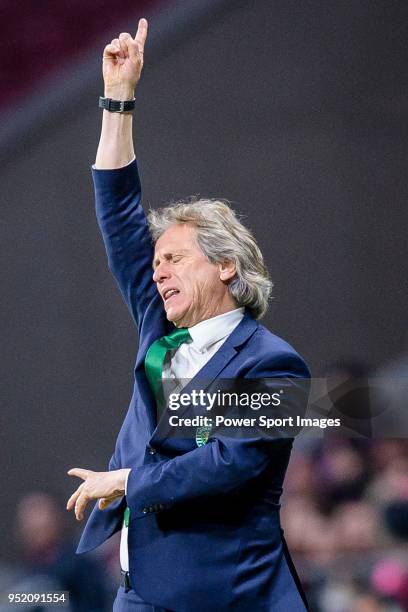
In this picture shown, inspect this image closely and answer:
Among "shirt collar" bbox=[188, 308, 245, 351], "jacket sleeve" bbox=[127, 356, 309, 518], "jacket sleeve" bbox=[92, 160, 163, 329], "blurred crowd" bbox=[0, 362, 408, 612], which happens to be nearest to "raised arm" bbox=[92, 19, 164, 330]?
"jacket sleeve" bbox=[92, 160, 163, 329]

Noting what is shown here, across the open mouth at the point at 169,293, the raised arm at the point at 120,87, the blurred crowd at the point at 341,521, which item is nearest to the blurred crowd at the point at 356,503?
the blurred crowd at the point at 341,521

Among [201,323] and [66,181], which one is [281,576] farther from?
[66,181]

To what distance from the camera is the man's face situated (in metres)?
1.76

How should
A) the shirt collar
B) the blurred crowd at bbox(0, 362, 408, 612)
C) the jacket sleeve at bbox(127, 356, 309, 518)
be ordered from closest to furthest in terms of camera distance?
the jacket sleeve at bbox(127, 356, 309, 518), the shirt collar, the blurred crowd at bbox(0, 362, 408, 612)

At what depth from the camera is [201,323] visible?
1.76 meters

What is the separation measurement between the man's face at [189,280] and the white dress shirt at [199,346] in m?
0.02

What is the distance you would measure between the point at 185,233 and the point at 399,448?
2.63ft

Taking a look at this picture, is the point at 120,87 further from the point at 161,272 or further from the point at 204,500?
the point at 204,500

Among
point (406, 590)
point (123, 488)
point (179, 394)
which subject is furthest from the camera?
point (406, 590)

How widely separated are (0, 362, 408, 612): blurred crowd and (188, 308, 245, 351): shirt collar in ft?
Answer: 1.45

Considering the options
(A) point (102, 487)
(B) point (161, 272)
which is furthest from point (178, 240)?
(A) point (102, 487)

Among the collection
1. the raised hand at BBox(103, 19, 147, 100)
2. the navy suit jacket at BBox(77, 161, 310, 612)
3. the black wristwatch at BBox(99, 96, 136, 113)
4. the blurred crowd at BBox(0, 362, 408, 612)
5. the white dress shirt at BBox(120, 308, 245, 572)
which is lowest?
the blurred crowd at BBox(0, 362, 408, 612)

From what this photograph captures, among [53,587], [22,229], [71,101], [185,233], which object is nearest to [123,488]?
[185,233]

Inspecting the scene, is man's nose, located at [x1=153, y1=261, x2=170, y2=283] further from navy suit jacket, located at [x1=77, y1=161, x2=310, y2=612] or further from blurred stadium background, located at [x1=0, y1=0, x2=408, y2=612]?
blurred stadium background, located at [x1=0, y1=0, x2=408, y2=612]
